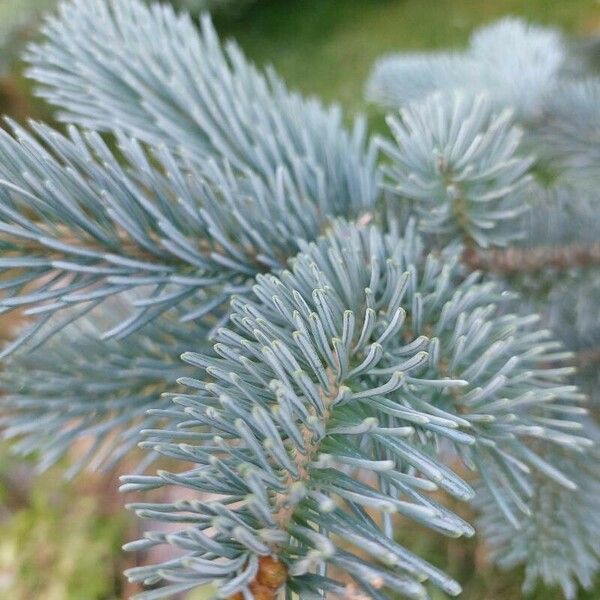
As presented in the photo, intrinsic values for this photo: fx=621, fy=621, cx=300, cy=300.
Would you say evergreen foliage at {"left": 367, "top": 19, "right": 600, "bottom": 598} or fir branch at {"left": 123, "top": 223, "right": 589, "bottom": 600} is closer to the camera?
fir branch at {"left": 123, "top": 223, "right": 589, "bottom": 600}

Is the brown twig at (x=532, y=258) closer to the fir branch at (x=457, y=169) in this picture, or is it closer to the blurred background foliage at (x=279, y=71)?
the fir branch at (x=457, y=169)

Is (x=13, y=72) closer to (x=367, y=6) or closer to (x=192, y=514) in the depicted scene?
(x=367, y=6)

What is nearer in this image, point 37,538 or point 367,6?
point 37,538

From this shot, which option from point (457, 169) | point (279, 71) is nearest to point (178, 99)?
point (457, 169)

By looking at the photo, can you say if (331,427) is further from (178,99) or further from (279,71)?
(279,71)

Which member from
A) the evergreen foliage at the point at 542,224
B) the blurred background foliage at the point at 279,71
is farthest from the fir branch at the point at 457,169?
the blurred background foliage at the point at 279,71

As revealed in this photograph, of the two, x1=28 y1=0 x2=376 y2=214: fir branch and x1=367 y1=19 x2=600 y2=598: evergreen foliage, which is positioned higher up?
x1=367 y1=19 x2=600 y2=598: evergreen foliage

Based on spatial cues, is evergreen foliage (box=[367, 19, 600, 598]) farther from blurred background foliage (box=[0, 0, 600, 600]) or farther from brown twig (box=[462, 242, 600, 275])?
blurred background foliage (box=[0, 0, 600, 600])

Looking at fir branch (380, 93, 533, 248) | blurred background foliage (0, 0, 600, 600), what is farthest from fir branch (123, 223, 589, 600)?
blurred background foliage (0, 0, 600, 600)

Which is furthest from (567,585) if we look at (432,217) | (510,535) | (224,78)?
(224,78)
